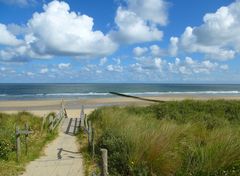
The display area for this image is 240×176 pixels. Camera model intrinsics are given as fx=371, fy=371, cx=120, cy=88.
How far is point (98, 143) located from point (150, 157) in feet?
12.3

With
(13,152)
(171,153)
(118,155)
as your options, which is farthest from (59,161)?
(171,153)

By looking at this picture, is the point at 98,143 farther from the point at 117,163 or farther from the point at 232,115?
the point at 232,115

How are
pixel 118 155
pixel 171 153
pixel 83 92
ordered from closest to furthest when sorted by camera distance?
pixel 171 153, pixel 118 155, pixel 83 92

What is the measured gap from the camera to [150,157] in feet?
27.9

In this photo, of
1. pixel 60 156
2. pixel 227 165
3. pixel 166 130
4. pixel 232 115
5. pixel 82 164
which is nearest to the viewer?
pixel 227 165

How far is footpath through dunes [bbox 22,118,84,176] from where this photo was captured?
32.5 ft

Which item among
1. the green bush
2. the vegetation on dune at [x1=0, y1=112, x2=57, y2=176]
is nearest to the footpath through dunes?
the vegetation on dune at [x1=0, y1=112, x2=57, y2=176]

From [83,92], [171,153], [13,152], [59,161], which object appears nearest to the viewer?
[171,153]

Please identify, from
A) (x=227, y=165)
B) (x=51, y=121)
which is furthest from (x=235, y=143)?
(x=51, y=121)

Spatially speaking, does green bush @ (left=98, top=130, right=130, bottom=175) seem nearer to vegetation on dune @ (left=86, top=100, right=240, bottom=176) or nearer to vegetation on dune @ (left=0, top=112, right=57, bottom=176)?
vegetation on dune @ (left=86, top=100, right=240, bottom=176)

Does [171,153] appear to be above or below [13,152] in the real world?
above

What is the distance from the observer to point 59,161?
11188 mm

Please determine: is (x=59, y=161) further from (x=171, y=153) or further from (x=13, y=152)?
(x=171, y=153)

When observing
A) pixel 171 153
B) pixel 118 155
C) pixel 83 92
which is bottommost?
pixel 83 92
